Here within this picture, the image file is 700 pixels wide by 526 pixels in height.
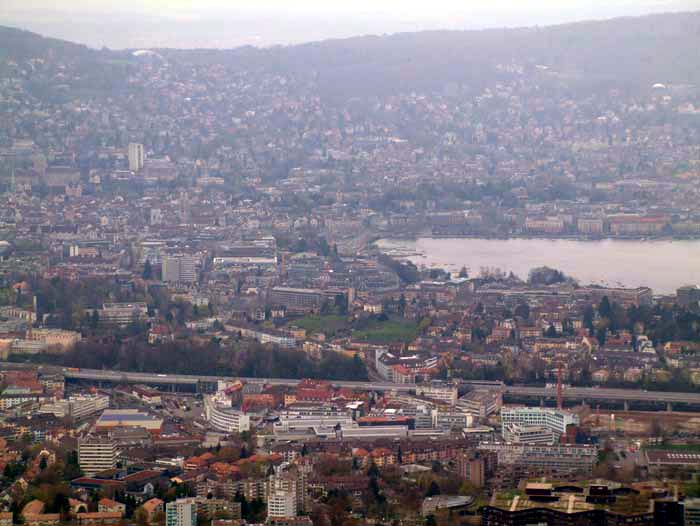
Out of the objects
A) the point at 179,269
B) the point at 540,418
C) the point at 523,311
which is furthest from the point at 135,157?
the point at 540,418

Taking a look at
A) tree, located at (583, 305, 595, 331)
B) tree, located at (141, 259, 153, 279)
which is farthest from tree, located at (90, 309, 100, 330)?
tree, located at (583, 305, 595, 331)

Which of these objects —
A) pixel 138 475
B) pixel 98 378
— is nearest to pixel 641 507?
pixel 138 475

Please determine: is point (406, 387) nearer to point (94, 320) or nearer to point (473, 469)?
point (473, 469)

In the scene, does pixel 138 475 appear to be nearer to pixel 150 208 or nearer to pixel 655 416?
pixel 655 416

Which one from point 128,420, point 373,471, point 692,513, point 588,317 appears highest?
point 692,513

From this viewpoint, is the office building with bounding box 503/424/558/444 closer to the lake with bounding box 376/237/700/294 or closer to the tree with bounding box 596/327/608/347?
the tree with bounding box 596/327/608/347
